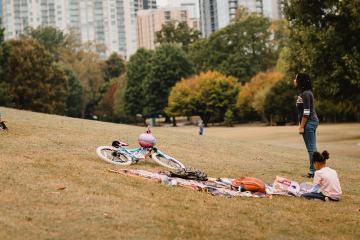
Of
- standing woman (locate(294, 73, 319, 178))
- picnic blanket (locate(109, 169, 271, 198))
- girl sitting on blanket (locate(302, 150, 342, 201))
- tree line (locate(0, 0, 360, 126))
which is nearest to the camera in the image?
picnic blanket (locate(109, 169, 271, 198))

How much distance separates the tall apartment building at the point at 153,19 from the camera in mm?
158250

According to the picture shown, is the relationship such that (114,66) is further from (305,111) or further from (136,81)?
(305,111)

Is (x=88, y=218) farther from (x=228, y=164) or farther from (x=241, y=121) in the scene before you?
(x=241, y=121)

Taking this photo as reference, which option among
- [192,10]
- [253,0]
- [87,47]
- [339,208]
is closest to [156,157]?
[339,208]

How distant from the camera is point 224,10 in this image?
129 m

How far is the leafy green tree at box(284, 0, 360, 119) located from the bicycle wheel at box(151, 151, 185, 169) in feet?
68.0

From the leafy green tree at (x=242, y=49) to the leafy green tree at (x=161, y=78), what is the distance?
6252 millimetres

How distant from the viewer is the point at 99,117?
94250mm

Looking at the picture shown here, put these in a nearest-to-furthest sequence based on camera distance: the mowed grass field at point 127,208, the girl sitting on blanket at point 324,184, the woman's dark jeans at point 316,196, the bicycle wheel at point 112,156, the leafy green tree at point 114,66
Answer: the mowed grass field at point 127,208, the girl sitting on blanket at point 324,184, the woman's dark jeans at point 316,196, the bicycle wheel at point 112,156, the leafy green tree at point 114,66

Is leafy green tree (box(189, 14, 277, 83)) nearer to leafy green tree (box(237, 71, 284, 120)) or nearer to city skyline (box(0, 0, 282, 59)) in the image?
leafy green tree (box(237, 71, 284, 120))

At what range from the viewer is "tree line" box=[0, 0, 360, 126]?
3347cm

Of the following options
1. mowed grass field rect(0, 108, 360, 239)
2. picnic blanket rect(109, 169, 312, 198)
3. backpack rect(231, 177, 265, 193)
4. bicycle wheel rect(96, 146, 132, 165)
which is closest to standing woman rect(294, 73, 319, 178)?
mowed grass field rect(0, 108, 360, 239)

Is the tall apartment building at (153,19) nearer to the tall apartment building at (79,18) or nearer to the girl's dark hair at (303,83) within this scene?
the tall apartment building at (79,18)

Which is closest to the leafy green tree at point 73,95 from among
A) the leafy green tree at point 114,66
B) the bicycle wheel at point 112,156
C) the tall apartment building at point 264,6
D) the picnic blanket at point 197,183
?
the leafy green tree at point 114,66
